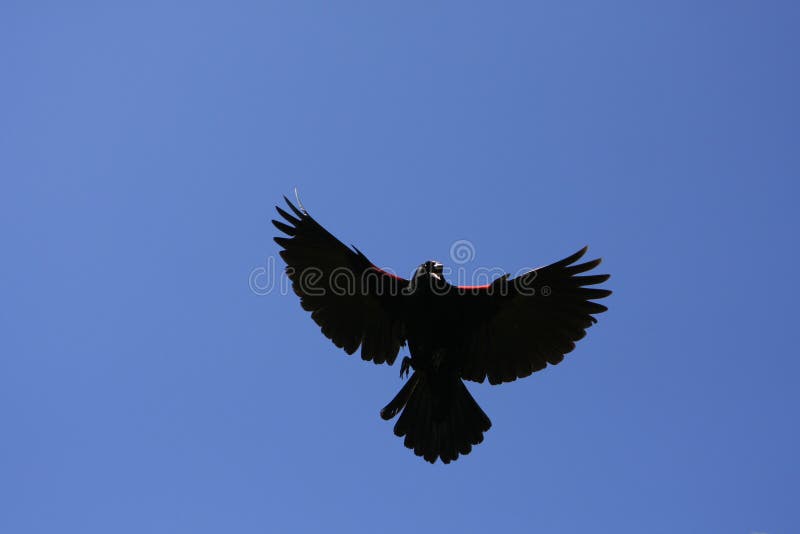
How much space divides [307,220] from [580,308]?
11.3ft

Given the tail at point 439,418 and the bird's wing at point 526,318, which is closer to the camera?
the bird's wing at point 526,318

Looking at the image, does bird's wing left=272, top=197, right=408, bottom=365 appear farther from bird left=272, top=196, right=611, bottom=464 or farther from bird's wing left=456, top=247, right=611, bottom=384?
bird's wing left=456, top=247, right=611, bottom=384

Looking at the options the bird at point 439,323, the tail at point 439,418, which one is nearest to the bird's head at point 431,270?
the bird at point 439,323

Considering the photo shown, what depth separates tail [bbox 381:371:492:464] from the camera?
9188 mm

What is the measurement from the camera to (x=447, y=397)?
30.3 ft

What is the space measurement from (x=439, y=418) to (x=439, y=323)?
1.22 m

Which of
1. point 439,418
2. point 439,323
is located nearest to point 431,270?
point 439,323

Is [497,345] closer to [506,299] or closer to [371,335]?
[506,299]

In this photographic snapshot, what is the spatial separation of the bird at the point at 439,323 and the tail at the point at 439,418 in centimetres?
1

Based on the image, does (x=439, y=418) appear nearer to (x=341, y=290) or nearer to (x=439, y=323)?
(x=439, y=323)

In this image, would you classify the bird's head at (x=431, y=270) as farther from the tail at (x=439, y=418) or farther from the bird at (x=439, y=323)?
the tail at (x=439, y=418)

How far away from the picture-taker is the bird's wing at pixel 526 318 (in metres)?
9.02

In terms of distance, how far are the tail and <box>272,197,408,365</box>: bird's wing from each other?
607 millimetres

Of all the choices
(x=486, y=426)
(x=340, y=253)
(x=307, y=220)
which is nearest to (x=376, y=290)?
(x=340, y=253)
